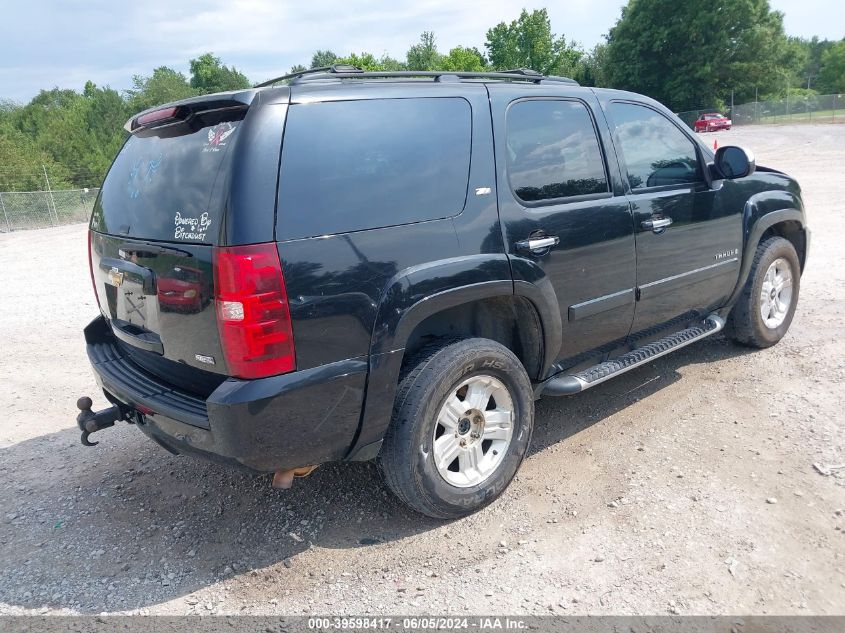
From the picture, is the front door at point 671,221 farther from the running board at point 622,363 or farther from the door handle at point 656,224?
the running board at point 622,363

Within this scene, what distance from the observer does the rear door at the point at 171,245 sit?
8.48 ft

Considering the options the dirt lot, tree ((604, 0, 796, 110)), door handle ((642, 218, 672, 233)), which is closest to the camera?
the dirt lot

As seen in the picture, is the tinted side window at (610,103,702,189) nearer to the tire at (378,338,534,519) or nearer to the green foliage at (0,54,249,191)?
the tire at (378,338,534,519)

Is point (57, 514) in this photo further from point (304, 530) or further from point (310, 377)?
point (310, 377)

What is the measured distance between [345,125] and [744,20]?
64.1m

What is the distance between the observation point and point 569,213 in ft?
11.4

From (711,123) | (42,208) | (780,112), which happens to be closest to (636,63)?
(780,112)

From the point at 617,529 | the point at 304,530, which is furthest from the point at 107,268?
the point at 617,529

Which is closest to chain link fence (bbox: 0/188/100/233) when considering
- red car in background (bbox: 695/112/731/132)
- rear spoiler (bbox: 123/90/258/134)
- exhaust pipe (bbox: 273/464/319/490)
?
rear spoiler (bbox: 123/90/258/134)

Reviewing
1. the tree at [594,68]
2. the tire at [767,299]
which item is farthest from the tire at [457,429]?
the tree at [594,68]

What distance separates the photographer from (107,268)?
3.17 meters

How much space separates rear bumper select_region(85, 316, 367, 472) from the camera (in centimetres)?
252

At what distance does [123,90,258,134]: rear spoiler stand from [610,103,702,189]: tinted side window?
2287 millimetres

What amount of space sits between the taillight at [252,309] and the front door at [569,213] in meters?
1.21
